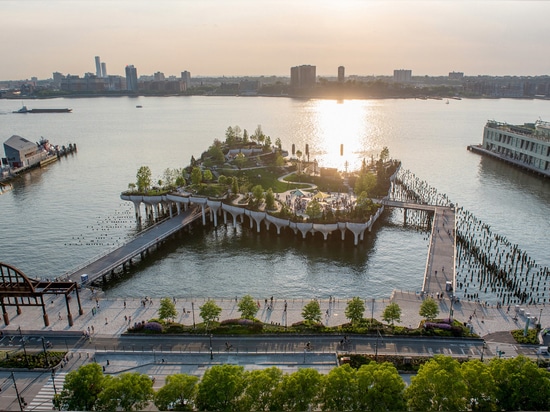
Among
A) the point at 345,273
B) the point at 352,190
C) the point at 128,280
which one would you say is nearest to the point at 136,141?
the point at 352,190

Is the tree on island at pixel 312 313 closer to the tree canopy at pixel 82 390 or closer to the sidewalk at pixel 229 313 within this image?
the sidewalk at pixel 229 313

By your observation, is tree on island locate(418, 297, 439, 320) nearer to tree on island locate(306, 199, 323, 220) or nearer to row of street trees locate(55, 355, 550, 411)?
row of street trees locate(55, 355, 550, 411)

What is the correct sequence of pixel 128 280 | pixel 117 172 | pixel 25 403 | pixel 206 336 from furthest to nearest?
pixel 117 172 < pixel 128 280 < pixel 206 336 < pixel 25 403

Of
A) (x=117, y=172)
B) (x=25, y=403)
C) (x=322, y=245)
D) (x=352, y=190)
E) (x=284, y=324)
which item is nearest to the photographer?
(x=25, y=403)

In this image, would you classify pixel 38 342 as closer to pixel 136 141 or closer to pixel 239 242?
pixel 239 242

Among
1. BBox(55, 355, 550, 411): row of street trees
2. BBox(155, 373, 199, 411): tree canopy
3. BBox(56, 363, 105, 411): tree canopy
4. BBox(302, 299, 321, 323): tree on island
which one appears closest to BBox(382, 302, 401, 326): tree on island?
BBox(302, 299, 321, 323): tree on island

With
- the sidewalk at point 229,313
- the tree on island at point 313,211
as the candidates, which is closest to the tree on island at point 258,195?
the tree on island at point 313,211
